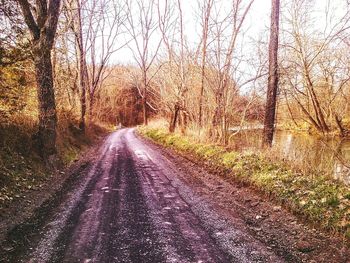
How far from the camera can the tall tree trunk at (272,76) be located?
32.6 feet

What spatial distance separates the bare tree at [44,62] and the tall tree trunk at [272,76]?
6.81 metres

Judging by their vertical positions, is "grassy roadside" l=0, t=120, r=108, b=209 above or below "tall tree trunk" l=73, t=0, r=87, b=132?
below

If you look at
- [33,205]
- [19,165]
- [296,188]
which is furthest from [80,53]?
[296,188]

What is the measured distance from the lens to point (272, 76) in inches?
395

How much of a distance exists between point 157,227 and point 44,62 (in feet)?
21.8

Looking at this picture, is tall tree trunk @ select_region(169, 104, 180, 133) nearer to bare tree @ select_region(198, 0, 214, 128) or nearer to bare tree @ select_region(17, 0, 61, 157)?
bare tree @ select_region(198, 0, 214, 128)

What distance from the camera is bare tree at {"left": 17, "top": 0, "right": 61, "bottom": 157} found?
29.7 feet

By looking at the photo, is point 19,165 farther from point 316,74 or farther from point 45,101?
point 316,74

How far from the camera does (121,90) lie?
55500mm

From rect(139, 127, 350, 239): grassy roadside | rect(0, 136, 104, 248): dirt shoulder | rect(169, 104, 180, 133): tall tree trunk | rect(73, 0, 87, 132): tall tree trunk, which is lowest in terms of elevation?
rect(0, 136, 104, 248): dirt shoulder

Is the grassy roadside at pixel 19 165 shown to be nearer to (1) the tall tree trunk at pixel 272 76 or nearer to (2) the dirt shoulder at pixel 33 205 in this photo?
(2) the dirt shoulder at pixel 33 205

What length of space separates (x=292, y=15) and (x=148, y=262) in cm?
1687

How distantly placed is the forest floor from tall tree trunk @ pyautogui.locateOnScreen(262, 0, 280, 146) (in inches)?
118

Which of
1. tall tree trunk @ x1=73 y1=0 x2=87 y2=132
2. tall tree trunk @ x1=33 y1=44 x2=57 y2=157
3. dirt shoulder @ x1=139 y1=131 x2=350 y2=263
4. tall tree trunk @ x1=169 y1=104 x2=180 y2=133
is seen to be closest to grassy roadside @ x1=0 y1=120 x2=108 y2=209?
tall tree trunk @ x1=33 y1=44 x2=57 y2=157
